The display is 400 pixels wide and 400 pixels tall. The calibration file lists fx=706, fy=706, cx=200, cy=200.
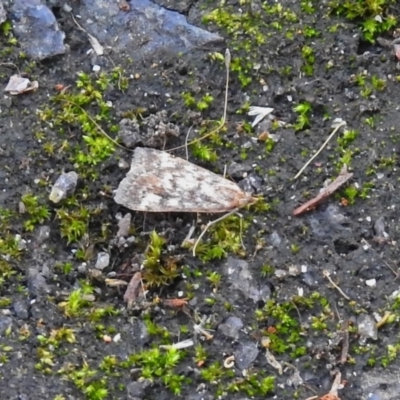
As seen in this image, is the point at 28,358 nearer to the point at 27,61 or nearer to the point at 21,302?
the point at 21,302

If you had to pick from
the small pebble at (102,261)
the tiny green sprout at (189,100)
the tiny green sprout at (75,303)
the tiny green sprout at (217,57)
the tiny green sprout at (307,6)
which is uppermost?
the tiny green sprout at (307,6)

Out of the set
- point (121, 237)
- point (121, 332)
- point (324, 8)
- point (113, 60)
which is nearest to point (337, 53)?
point (324, 8)

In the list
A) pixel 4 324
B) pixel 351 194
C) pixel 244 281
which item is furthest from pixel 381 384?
pixel 4 324

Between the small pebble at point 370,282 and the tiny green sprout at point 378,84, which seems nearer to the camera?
the small pebble at point 370,282

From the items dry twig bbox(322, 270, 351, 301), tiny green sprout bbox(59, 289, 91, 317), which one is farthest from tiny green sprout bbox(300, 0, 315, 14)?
tiny green sprout bbox(59, 289, 91, 317)

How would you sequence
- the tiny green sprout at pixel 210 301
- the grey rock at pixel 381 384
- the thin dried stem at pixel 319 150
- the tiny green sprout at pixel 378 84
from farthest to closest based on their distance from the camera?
the tiny green sprout at pixel 378 84 < the thin dried stem at pixel 319 150 < the tiny green sprout at pixel 210 301 < the grey rock at pixel 381 384

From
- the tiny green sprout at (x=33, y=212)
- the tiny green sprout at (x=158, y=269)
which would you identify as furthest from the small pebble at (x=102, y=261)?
the tiny green sprout at (x=33, y=212)

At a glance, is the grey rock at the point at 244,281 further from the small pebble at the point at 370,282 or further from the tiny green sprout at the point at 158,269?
the small pebble at the point at 370,282
